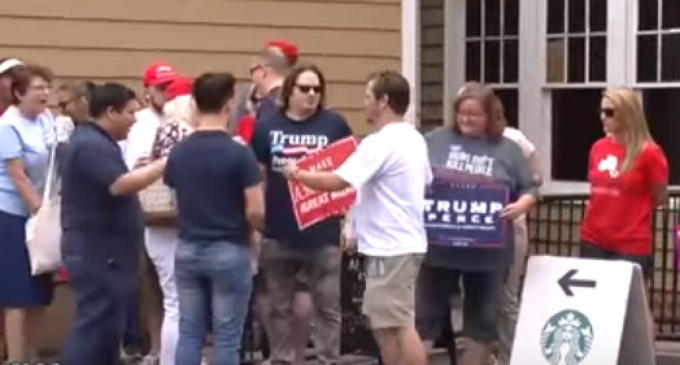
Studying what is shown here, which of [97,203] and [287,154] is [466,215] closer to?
[287,154]

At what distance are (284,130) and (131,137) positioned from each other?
945mm

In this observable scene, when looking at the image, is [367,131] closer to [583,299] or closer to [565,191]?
[565,191]

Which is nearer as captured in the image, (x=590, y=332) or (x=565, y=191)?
(x=590, y=332)

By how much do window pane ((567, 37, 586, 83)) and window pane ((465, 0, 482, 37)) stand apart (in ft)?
3.48

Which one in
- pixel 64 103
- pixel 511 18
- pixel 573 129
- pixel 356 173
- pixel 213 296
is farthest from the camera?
pixel 511 18

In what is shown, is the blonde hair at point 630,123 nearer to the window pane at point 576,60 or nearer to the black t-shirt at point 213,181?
the black t-shirt at point 213,181

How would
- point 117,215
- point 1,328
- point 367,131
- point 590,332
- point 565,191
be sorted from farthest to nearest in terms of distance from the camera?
1. point 565,191
2. point 367,131
3. point 1,328
4. point 590,332
5. point 117,215

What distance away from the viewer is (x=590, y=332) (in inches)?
384

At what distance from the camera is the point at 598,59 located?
14148 millimetres

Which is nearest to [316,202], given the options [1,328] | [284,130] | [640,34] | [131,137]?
[284,130]

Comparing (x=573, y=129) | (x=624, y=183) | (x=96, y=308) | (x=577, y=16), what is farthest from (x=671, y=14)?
(x=96, y=308)

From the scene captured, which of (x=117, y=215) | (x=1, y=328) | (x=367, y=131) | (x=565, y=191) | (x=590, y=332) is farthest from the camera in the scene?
(x=565, y=191)

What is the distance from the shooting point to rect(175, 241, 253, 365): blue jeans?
8.59 m

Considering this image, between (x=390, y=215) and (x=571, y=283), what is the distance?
1.34 m
